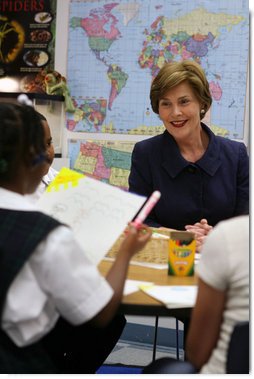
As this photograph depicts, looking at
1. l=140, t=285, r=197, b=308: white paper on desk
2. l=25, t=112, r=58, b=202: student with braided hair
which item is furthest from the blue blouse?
l=140, t=285, r=197, b=308: white paper on desk

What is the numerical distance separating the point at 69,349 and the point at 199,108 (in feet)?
3.73

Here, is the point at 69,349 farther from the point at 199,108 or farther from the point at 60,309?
the point at 199,108

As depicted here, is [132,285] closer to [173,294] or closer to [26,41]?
[173,294]

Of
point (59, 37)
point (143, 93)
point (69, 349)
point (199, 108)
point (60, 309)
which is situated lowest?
point (69, 349)

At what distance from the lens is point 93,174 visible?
3.53 meters

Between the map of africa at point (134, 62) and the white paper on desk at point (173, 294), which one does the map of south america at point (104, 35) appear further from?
the white paper on desk at point (173, 294)

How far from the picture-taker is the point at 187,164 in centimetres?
222

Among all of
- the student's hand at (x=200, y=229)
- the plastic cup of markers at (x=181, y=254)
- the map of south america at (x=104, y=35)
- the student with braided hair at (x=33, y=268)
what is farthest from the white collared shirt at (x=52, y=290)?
the map of south america at (x=104, y=35)

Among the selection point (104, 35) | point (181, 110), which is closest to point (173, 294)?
point (181, 110)

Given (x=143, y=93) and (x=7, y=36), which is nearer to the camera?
(x=143, y=93)

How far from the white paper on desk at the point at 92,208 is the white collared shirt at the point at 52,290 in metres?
0.19

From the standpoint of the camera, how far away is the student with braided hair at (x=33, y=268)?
3.62ft

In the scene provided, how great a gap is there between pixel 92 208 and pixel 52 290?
14.5 inches

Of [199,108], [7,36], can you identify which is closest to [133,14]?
[7,36]
